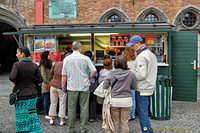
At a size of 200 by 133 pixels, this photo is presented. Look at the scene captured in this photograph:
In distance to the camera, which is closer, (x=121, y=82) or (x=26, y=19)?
(x=121, y=82)

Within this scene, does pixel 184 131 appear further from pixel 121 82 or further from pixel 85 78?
pixel 85 78

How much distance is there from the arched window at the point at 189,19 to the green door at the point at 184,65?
810cm

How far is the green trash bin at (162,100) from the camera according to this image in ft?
17.0

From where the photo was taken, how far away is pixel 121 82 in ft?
11.8

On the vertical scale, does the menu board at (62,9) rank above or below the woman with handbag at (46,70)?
above

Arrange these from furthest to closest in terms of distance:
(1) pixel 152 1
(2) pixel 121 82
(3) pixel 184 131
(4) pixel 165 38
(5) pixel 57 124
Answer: (1) pixel 152 1, (4) pixel 165 38, (5) pixel 57 124, (3) pixel 184 131, (2) pixel 121 82

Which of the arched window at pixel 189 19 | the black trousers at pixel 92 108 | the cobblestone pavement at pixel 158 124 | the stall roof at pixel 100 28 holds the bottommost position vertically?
the cobblestone pavement at pixel 158 124

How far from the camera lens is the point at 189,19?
14.3 metres

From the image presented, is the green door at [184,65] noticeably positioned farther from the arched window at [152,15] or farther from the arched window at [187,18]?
the arched window at [187,18]

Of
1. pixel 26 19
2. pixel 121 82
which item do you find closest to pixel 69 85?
pixel 121 82

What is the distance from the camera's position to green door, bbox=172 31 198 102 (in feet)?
22.7

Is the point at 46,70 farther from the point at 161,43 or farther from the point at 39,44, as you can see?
the point at 161,43

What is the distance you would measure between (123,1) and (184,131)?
37.3 feet

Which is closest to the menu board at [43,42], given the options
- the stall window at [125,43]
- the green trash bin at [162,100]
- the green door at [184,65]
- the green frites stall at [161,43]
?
the green frites stall at [161,43]
